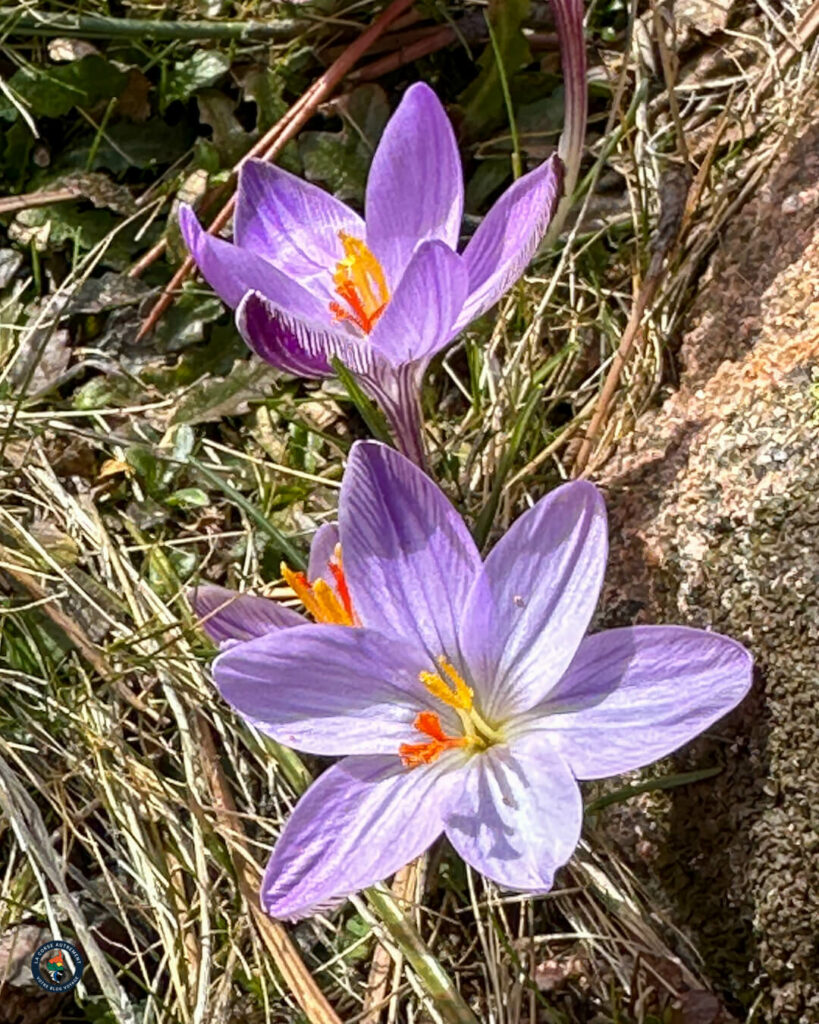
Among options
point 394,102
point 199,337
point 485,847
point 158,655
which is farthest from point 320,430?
point 485,847

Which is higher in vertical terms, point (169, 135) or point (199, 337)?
point (169, 135)

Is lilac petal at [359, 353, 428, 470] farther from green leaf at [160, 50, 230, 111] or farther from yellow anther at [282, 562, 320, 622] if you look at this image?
green leaf at [160, 50, 230, 111]

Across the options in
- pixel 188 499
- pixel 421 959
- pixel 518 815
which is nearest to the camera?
pixel 518 815

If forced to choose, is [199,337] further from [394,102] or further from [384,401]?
[384,401]

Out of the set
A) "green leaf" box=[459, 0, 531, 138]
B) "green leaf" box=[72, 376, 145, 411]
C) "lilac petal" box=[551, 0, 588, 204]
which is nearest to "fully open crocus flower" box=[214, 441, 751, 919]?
"lilac petal" box=[551, 0, 588, 204]

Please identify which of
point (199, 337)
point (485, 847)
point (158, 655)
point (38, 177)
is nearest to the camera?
point (485, 847)

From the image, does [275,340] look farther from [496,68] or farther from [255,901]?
[496,68]

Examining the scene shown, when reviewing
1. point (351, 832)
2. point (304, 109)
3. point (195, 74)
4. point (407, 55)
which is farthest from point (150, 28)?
point (351, 832)
